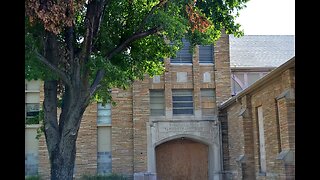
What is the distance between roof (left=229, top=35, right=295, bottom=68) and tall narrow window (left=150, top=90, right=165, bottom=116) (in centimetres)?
397

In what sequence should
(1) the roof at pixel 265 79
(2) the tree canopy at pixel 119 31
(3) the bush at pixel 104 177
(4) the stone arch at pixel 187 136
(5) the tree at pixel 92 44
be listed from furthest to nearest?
(4) the stone arch at pixel 187 136 < (3) the bush at pixel 104 177 < (1) the roof at pixel 265 79 < (5) the tree at pixel 92 44 < (2) the tree canopy at pixel 119 31

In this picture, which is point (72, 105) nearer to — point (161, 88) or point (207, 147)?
point (161, 88)

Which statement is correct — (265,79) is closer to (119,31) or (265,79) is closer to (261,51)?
(119,31)

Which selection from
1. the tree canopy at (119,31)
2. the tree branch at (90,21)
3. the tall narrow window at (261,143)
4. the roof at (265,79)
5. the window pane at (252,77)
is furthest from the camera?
the window pane at (252,77)

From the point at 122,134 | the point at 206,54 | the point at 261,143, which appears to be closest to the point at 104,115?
the point at 122,134

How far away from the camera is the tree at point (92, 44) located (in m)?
10.5

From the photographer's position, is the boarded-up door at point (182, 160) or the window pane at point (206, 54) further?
the window pane at point (206, 54)

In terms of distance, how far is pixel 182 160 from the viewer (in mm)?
21609

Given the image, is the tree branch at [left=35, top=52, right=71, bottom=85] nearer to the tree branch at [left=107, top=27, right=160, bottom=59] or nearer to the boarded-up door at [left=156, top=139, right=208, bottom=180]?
the tree branch at [left=107, top=27, right=160, bottom=59]

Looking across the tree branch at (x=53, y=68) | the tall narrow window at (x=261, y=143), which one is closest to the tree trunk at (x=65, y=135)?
the tree branch at (x=53, y=68)

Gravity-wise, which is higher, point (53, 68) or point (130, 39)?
point (130, 39)

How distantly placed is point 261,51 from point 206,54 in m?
3.97

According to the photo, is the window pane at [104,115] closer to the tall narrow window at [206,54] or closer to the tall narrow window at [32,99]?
the tall narrow window at [32,99]
